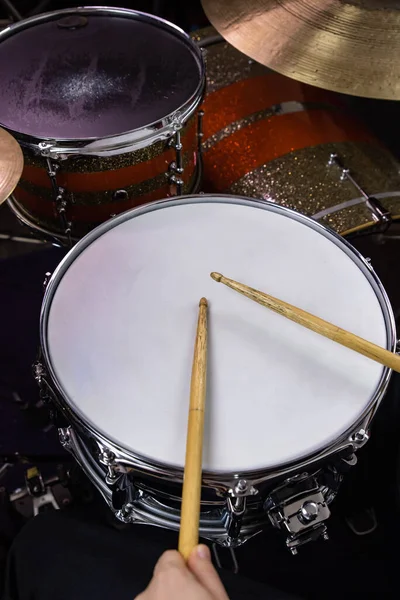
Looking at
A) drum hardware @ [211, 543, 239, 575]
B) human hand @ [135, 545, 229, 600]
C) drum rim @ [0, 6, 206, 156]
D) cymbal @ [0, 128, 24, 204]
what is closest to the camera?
human hand @ [135, 545, 229, 600]

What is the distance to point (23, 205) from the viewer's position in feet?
3.69

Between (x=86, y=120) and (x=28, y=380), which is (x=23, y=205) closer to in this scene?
(x=86, y=120)

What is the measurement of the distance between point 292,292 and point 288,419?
0.62 ft

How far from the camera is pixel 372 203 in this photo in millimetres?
1133

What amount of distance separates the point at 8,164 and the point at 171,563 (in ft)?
1.99

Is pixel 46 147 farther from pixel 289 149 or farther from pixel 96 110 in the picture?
pixel 289 149

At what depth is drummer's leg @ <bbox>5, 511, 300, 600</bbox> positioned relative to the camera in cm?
70

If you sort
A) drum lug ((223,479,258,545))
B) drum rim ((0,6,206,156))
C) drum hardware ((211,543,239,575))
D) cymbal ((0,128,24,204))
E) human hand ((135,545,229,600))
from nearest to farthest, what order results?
human hand ((135,545,229,600)), drum lug ((223,479,258,545)), cymbal ((0,128,24,204)), drum rim ((0,6,206,156)), drum hardware ((211,543,239,575))

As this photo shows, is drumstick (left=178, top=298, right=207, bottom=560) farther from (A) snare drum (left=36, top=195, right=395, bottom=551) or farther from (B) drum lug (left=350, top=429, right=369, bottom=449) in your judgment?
(B) drum lug (left=350, top=429, right=369, bottom=449)

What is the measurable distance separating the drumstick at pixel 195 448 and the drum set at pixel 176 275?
0.03 metres

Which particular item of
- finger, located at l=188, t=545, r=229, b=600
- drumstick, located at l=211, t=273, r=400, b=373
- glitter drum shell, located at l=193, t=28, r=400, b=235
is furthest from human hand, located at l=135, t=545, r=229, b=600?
glitter drum shell, located at l=193, t=28, r=400, b=235

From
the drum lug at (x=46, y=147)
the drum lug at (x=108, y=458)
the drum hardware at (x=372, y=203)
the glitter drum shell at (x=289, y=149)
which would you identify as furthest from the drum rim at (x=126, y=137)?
the drum lug at (x=108, y=458)

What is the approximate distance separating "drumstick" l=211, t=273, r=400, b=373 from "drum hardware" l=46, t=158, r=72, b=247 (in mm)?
397

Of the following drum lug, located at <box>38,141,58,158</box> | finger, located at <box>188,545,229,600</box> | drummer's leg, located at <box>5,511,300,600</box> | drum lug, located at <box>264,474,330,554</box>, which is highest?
drum lug, located at <box>38,141,58,158</box>
